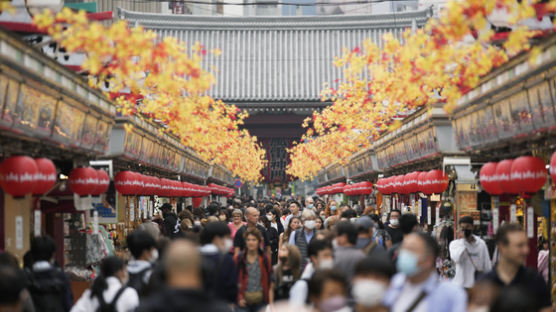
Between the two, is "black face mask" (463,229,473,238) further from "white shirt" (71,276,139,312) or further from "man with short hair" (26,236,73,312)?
"man with short hair" (26,236,73,312)

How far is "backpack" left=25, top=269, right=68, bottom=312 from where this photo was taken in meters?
8.43

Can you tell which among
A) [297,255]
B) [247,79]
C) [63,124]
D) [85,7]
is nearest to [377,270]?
[297,255]

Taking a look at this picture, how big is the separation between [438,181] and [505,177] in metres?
5.25

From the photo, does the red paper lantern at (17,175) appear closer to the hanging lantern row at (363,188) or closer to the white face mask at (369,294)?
the white face mask at (369,294)

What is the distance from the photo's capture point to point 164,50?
11.0 metres

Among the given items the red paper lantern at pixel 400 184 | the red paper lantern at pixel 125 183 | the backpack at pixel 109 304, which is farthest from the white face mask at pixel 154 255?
the red paper lantern at pixel 400 184

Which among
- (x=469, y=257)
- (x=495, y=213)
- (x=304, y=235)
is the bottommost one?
(x=469, y=257)

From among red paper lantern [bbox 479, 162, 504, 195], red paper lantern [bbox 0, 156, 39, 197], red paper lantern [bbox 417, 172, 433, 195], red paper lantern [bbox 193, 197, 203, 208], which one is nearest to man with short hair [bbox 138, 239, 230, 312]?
red paper lantern [bbox 0, 156, 39, 197]

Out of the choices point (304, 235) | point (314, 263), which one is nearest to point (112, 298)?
point (314, 263)

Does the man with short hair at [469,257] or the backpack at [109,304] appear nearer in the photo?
the backpack at [109,304]

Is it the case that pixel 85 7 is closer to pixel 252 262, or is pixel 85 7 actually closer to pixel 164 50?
pixel 164 50

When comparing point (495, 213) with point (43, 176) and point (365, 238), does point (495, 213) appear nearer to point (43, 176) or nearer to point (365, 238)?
point (365, 238)

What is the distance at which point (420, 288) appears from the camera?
568 cm

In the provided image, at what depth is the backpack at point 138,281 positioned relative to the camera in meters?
8.14
